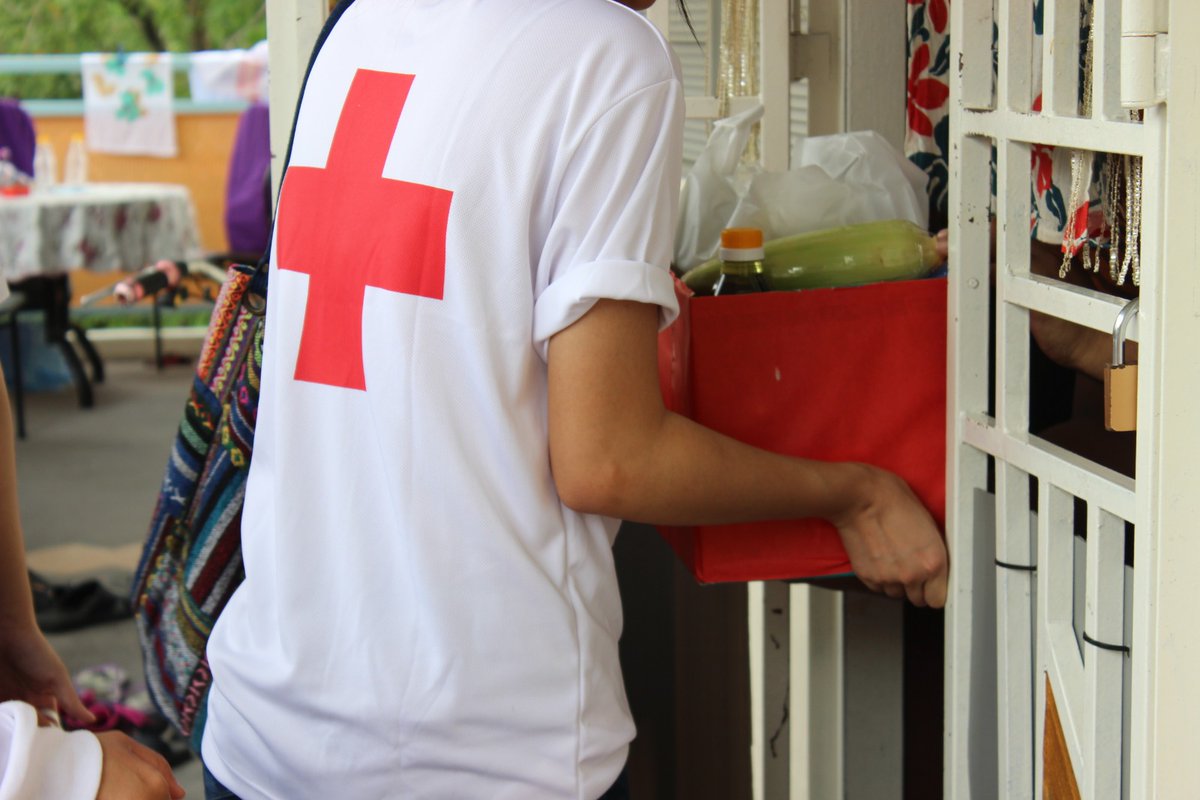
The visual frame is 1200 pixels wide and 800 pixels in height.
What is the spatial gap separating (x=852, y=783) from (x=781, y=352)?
0.90 metres

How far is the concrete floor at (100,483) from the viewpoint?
3.93 m

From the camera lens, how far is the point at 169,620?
1504mm

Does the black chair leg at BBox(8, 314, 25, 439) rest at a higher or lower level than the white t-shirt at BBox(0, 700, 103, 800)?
lower

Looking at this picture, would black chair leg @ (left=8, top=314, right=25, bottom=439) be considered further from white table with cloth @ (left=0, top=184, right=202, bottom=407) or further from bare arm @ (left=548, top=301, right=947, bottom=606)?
bare arm @ (left=548, top=301, right=947, bottom=606)

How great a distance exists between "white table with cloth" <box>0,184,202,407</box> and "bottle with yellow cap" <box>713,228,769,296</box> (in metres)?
5.50

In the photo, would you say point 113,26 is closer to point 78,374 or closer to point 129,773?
point 78,374

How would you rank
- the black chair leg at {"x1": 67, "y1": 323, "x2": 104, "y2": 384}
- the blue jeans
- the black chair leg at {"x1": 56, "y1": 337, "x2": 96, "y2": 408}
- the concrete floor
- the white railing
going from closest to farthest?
the blue jeans < the concrete floor < the black chair leg at {"x1": 56, "y1": 337, "x2": 96, "y2": 408} < the black chair leg at {"x1": 67, "y1": 323, "x2": 104, "y2": 384} < the white railing

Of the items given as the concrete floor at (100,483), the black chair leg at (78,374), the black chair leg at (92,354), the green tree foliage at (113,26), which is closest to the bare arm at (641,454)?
the concrete floor at (100,483)

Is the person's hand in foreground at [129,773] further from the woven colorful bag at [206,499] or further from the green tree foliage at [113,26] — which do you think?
the green tree foliage at [113,26]

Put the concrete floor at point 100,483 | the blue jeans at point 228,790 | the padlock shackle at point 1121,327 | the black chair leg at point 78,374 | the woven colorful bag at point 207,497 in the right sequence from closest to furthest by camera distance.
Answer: the padlock shackle at point 1121,327 → the blue jeans at point 228,790 → the woven colorful bag at point 207,497 → the concrete floor at point 100,483 → the black chair leg at point 78,374

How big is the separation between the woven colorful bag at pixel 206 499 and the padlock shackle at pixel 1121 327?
78cm

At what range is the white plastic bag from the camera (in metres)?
1.41

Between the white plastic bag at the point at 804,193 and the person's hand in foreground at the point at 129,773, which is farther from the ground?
the white plastic bag at the point at 804,193

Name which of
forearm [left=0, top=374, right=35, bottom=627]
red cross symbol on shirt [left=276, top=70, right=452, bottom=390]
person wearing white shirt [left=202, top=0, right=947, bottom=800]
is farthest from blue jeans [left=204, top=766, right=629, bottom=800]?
red cross symbol on shirt [left=276, top=70, right=452, bottom=390]
